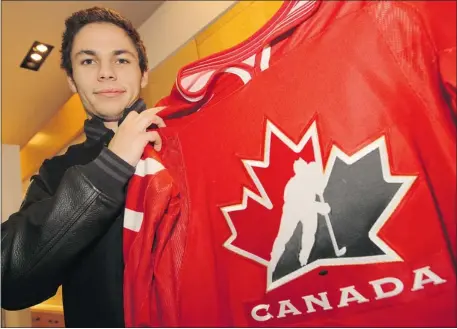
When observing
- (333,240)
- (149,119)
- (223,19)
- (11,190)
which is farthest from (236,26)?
(333,240)

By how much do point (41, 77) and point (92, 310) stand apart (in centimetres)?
80

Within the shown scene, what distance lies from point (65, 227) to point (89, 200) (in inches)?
2.2

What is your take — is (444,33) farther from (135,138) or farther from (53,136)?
(53,136)

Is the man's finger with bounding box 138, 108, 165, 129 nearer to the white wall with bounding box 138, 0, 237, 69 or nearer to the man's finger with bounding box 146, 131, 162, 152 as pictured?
the man's finger with bounding box 146, 131, 162, 152

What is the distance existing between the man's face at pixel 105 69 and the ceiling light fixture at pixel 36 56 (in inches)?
23.6

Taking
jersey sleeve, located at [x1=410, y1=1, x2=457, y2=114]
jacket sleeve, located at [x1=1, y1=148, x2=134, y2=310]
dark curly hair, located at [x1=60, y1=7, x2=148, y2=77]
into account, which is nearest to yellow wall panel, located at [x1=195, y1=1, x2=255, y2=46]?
dark curly hair, located at [x1=60, y1=7, x2=148, y2=77]

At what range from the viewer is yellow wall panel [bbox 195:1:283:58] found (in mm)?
1119

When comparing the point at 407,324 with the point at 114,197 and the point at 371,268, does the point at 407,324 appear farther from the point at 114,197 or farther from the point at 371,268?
the point at 114,197

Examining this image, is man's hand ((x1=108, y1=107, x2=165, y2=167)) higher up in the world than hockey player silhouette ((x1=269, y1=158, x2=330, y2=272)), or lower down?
higher up

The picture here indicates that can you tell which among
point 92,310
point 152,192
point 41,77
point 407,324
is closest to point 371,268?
point 407,324

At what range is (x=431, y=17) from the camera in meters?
0.42

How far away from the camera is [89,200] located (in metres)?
0.60

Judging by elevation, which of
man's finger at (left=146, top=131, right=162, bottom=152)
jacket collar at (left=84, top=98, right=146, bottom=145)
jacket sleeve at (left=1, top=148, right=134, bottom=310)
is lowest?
jacket sleeve at (left=1, top=148, right=134, bottom=310)

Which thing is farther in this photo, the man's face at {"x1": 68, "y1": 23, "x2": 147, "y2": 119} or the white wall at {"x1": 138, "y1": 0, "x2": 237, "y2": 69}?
Answer: the white wall at {"x1": 138, "y1": 0, "x2": 237, "y2": 69}
